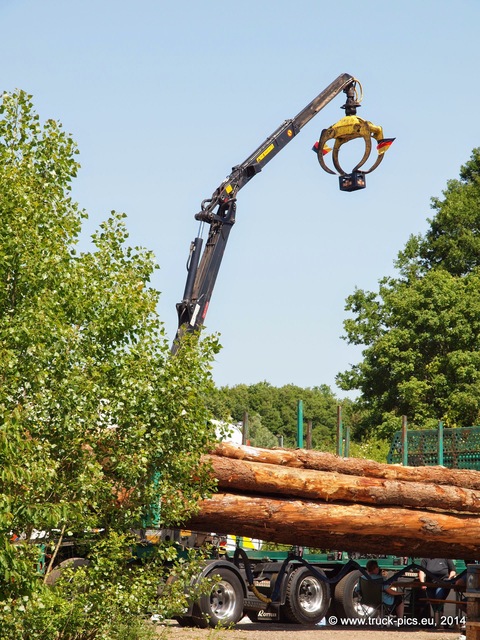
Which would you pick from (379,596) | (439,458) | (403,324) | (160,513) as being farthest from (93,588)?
(403,324)

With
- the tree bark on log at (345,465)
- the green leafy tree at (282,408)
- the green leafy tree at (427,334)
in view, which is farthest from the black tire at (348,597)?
the green leafy tree at (282,408)

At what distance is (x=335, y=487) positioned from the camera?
592 inches

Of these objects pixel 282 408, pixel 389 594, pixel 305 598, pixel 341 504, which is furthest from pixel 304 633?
pixel 282 408

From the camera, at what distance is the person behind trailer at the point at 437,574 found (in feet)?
59.3

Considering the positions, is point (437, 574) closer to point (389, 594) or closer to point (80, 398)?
point (389, 594)

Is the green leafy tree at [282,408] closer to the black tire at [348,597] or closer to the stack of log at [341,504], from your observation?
the black tire at [348,597]

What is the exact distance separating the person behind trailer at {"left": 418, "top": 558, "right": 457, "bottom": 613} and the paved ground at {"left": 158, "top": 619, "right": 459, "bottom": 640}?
27.7 inches

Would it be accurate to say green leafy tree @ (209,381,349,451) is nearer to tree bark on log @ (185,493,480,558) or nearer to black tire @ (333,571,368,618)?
black tire @ (333,571,368,618)

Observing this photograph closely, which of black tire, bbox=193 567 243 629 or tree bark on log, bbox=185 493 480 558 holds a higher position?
tree bark on log, bbox=185 493 480 558

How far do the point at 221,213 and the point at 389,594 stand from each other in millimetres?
7314

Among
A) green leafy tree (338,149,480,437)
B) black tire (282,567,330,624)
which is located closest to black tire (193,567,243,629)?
black tire (282,567,330,624)

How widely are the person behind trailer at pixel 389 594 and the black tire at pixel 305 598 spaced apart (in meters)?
0.95

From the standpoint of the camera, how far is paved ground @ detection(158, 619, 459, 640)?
14.5 m

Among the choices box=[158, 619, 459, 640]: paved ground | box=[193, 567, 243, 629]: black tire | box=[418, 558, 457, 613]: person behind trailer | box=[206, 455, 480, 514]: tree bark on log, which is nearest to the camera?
box=[206, 455, 480, 514]: tree bark on log
